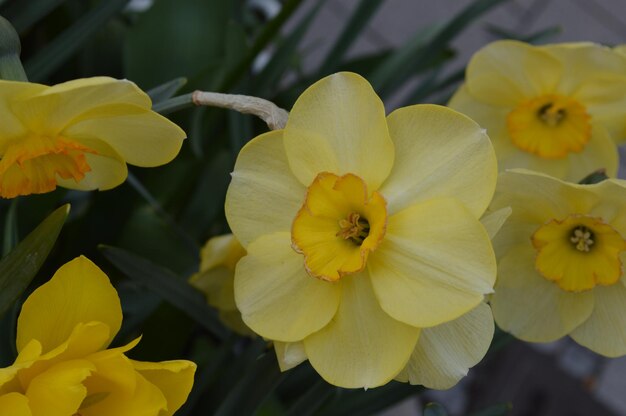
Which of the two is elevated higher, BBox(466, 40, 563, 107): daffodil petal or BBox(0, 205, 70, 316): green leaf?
BBox(0, 205, 70, 316): green leaf

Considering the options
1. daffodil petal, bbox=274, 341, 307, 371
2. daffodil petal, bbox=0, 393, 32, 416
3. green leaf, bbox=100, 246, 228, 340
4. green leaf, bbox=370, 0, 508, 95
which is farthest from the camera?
green leaf, bbox=370, 0, 508, 95

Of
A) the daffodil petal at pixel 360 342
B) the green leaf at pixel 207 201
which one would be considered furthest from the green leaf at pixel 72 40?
the daffodil petal at pixel 360 342

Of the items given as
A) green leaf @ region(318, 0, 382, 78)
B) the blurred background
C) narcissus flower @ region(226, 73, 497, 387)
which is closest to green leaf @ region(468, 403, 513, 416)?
the blurred background

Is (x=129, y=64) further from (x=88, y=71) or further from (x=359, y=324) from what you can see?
(x=359, y=324)

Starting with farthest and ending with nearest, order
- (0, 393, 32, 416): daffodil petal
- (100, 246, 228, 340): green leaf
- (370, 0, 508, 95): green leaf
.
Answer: (370, 0, 508, 95): green leaf < (100, 246, 228, 340): green leaf < (0, 393, 32, 416): daffodil petal

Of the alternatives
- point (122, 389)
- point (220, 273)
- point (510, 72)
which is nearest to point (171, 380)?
point (122, 389)

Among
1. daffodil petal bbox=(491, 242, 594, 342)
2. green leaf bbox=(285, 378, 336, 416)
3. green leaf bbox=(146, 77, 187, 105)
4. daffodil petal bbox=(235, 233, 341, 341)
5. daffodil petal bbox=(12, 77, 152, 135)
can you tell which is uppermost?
daffodil petal bbox=(12, 77, 152, 135)

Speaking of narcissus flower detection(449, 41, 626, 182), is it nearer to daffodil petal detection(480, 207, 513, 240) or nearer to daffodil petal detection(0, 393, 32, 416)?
daffodil petal detection(480, 207, 513, 240)

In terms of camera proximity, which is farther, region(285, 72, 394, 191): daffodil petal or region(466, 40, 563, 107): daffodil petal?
region(466, 40, 563, 107): daffodil petal

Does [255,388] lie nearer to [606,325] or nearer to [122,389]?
[122,389]
